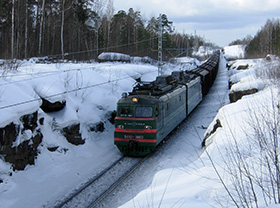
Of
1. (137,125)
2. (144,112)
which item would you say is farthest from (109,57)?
(137,125)

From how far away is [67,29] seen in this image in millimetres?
43844

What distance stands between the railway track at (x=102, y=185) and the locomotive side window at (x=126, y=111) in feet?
6.51

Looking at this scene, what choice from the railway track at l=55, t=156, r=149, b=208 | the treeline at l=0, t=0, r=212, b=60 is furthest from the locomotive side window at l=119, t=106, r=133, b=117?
the treeline at l=0, t=0, r=212, b=60

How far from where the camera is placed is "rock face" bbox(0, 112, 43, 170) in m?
9.75

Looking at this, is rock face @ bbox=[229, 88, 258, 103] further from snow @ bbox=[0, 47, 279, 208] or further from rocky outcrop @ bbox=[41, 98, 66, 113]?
rocky outcrop @ bbox=[41, 98, 66, 113]

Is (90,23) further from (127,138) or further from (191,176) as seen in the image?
(191,176)

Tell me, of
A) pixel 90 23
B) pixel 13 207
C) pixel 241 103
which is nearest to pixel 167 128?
pixel 241 103

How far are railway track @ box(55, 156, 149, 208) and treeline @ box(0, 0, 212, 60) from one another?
1664 centimetres

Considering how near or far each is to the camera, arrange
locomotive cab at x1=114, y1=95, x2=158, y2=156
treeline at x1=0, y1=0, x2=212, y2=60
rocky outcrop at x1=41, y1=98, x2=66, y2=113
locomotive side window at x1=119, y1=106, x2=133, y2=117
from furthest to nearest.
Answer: treeline at x1=0, y1=0, x2=212, y2=60
rocky outcrop at x1=41, y1=98, x2=66, y2=113
locomotive side window at x1=119, y1=106, x2=133, y2=117
locomotive cab at x1=114, y1=95, x2=158, y2=156

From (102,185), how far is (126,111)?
3581 mm

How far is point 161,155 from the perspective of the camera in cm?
1262

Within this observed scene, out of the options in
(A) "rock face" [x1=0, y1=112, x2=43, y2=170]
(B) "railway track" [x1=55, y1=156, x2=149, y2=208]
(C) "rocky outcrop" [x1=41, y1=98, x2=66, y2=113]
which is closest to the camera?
(B) "railway track" [x1=55, y1=156, x2=149, y2=208]

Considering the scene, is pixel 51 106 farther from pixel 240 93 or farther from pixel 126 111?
pixel 240 93

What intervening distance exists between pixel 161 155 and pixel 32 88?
22.1ft
